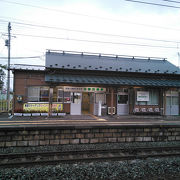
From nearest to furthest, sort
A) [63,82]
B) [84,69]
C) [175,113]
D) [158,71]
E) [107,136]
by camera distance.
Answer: [107,136] < [63,82] < [84,69] < [175,113] < [158,71]

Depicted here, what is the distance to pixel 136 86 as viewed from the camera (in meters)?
13.3

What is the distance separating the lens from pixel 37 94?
1320 centimetres

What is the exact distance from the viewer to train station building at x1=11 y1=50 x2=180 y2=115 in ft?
41.6

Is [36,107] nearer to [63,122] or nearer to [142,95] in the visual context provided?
[63,122]

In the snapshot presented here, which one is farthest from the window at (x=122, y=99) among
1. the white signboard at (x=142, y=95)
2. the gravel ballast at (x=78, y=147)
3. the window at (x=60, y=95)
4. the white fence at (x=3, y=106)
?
the white fence at (x=3, y=106)

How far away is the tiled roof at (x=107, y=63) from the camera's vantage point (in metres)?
14.5

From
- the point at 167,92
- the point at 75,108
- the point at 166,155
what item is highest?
the point at 167,92

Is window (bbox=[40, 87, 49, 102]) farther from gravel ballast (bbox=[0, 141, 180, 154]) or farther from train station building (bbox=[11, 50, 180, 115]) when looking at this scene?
gravel ballast (bbox=[0, 141, 180, 154])

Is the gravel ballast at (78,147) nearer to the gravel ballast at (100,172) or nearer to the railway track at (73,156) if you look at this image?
the railway track at (73,156)

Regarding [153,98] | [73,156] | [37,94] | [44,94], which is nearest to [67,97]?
[44,94]

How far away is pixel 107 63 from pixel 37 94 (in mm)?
9016

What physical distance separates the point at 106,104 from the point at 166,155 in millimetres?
8818

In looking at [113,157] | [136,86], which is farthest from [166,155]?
[136,86]

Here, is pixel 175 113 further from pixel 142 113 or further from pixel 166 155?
pixel 166 155
